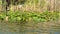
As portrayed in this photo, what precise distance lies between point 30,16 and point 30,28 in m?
1.89

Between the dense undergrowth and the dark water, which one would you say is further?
the dense undergrowth

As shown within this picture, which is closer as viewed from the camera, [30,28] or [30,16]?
[30,28]

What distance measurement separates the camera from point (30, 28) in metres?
10.5

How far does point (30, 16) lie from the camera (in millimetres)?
12336

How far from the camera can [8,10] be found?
13578 millimetres

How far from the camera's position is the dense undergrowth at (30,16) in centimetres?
1204

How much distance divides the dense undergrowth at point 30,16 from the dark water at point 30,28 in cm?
57

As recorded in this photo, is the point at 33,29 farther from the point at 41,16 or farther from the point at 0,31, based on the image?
the point at 41,16

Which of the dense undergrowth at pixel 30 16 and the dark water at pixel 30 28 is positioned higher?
the dense undergrowth at pixel 30 16

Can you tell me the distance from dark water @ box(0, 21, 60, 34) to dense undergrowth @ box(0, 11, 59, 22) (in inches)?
22.4

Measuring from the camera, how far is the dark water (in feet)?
31.7

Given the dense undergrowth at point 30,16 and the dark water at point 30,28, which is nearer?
the dark water at point 30,28

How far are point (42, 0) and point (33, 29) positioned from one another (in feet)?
12.7

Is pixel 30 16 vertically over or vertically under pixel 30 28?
over
